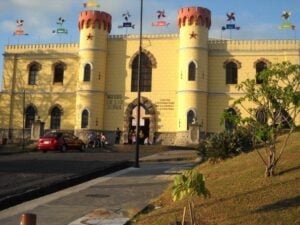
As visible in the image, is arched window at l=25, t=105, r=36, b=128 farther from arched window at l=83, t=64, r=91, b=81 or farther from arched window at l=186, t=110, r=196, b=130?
arched window at l=186, t=110, r=196, b=130

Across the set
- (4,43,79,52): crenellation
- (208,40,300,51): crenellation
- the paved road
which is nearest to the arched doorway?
(208,40,300,51): crenellation

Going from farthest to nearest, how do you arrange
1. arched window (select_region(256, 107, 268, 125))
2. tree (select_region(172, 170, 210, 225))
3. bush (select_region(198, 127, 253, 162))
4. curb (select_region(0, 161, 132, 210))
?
bush (select_region(198, 127, 253, 162))
arched window (select_region(256, 107, 268, 125))
curb (select_region(0, 161, 132, 210))
tree (select_region(172, 170, 210, 225))

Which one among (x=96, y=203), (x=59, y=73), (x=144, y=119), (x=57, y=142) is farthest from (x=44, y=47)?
(x=96, y=203)

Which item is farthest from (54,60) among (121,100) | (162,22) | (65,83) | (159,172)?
(159,172)

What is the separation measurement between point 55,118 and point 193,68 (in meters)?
13.4

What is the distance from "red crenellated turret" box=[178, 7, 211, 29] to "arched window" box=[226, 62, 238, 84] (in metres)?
3.88

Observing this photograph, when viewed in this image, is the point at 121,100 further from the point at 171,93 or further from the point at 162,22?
the point at 162,22

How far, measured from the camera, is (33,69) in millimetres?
48406

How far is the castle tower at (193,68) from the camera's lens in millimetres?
42906

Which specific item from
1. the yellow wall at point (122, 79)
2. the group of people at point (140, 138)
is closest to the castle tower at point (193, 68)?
the yellow wall at point (122, 79)

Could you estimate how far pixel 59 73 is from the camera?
47.9m

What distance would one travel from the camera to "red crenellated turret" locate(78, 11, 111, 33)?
4544 centimetres

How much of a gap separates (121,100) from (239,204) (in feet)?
120

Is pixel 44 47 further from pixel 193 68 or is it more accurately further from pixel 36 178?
pixel 36 178
